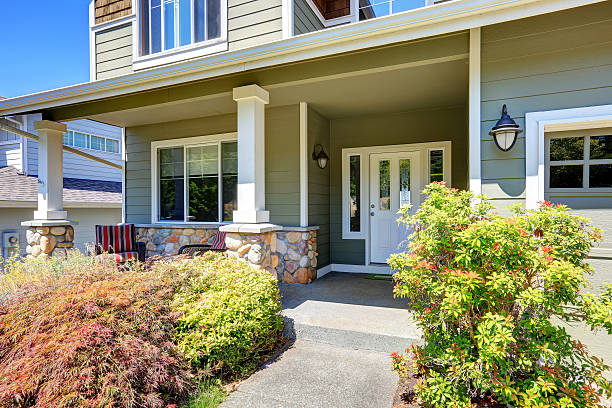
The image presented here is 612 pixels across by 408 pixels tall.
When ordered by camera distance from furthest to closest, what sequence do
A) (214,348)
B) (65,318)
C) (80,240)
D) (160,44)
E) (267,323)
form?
(80,240) → (160,44) → (267,323) → (214,348) → (65,318)

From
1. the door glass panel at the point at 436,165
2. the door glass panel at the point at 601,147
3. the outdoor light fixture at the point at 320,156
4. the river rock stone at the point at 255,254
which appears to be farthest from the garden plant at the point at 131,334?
the door glass panel at the point at 436,165

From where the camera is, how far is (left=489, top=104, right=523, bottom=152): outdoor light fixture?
2.63 meters

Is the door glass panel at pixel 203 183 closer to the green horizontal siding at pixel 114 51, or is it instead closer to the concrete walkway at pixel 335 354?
the green horizontal siding at pixel 114 51

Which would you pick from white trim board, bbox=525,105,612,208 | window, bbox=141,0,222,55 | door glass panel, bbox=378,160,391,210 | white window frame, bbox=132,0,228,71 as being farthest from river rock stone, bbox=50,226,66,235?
white trim board, bbox=525,105,612,208

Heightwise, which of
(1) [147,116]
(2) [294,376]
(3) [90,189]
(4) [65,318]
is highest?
(1) [147,116]

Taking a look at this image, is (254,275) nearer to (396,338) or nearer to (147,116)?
(396,338)

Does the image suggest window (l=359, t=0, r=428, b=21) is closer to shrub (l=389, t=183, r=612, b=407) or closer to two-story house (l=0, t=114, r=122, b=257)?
shrub (l=389, t=183, r=612, b=407)

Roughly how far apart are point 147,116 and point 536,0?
528 cm

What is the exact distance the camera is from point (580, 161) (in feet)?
8.67

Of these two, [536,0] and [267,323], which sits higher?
[536,0]

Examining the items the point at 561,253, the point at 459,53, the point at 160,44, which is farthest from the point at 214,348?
the point at 160,44

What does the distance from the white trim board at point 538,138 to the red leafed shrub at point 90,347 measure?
2958mm

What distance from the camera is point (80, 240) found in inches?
360

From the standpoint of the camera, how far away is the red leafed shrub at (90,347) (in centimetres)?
178
